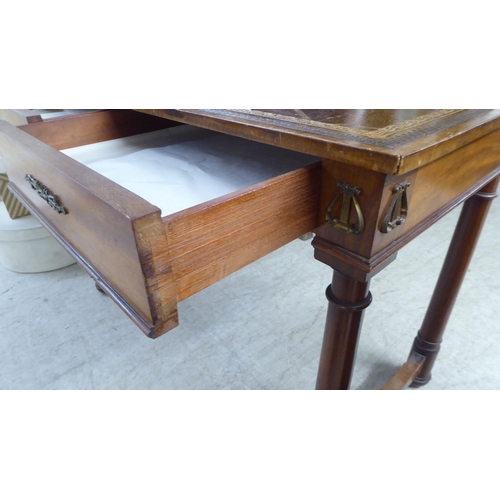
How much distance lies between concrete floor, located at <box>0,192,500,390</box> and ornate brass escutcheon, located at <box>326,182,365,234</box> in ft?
2.39

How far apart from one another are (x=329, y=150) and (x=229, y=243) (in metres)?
0.16

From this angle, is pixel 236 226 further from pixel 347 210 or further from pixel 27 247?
pixel 27 247

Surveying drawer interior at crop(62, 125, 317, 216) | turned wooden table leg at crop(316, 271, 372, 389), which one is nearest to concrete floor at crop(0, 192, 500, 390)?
turned wooden table leg at crop(316, 271, 372, 389)

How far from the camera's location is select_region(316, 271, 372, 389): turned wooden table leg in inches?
24.0

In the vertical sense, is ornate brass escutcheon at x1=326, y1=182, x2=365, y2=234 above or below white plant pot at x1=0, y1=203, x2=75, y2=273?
above

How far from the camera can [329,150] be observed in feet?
1.46

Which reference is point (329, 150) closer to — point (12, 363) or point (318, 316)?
point (318, 316)

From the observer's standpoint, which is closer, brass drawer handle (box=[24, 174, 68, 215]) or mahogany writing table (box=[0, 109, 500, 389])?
mahogany writing table (box=[0, 109, 500, 389])

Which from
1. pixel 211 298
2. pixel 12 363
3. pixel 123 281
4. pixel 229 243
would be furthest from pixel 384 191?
pixel 12 363

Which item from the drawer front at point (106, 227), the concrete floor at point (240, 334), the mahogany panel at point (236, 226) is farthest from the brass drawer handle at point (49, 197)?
the concrete floor at point (240, 334)

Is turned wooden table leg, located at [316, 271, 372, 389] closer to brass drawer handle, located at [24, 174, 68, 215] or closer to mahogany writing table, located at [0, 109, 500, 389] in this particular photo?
mahogany writing table, located at [0, 109, 500, 389]

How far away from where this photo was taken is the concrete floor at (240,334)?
1145mm

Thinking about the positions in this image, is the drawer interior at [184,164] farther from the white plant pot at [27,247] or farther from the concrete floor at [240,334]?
the white plant pot at [27,247]

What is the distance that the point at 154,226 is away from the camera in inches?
13.9
